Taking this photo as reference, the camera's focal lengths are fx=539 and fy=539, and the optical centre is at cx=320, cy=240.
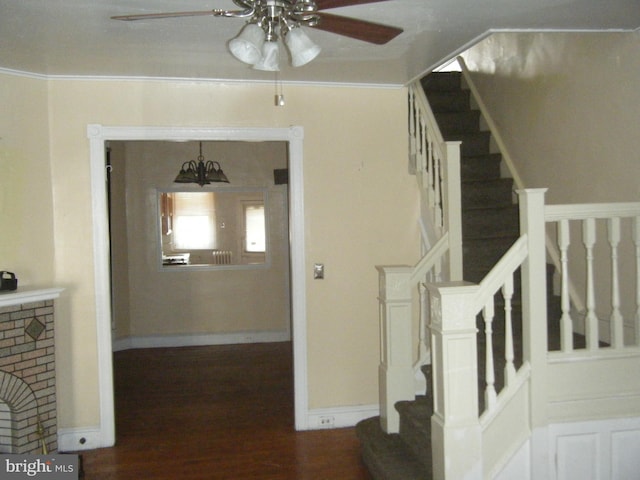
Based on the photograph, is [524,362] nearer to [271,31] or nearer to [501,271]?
[501,271]

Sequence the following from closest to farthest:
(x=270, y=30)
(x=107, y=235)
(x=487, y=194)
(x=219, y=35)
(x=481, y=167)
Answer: (x=270, y=30) < (x=219, y=35) < (x=107, y=235) < (x=487, y=194) < (x=481, y=167)

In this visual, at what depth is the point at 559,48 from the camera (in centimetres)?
377

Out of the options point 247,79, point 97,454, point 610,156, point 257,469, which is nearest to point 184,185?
point 247,79

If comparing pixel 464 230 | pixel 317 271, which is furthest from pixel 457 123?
pixel 317 271

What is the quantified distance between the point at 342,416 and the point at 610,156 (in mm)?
2502

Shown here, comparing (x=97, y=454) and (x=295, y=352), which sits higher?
(x=295, y=352)

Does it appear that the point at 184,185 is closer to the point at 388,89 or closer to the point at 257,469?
the point at 388,89

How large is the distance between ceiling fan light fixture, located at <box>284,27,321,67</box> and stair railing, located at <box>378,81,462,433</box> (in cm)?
A: 158

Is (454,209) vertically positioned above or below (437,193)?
below

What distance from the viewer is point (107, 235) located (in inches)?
146

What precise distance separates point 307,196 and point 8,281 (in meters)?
1.98

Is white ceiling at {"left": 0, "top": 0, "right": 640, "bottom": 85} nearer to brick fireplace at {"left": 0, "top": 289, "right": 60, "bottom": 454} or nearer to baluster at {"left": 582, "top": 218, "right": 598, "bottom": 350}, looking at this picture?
baluster at {"left": 582, "top": 218, "right": 598, "bottom": 350}

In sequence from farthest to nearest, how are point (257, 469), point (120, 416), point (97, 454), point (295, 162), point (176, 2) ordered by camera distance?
point (120, 416)
point (295, 162)
point (97, 454)
point (257, 469)
point (176, 2)

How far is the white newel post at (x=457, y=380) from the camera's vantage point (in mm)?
2438
